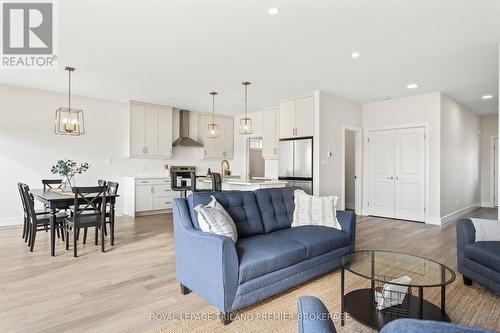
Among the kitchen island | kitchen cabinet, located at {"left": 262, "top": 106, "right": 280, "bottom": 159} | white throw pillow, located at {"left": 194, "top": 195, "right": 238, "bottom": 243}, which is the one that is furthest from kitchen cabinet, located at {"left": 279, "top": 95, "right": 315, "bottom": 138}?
white throw pillow, located at {"left": 194, "top": 195, "right": 238, "bottom": 243}

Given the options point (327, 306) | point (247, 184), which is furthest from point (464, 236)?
point (247, 184)

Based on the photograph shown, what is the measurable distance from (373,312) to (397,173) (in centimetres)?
490

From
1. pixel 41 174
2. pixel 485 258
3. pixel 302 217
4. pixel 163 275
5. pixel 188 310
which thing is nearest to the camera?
pixel 188 310

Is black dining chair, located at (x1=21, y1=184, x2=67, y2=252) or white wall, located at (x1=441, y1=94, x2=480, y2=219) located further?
white wall, located at (x1=441, y1=94, x2=480, y2=219)

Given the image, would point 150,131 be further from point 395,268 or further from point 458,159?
point 458,159

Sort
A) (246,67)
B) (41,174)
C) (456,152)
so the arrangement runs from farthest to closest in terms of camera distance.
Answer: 1. (456,152)
2. (41,174)
3. (246,67)

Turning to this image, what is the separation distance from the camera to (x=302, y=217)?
3391 mm

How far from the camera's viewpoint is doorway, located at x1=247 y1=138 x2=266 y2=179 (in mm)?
8652

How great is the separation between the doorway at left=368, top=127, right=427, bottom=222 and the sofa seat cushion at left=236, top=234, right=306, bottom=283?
14.8ft

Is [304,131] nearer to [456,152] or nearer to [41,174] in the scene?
[456,152]

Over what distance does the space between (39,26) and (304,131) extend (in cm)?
447

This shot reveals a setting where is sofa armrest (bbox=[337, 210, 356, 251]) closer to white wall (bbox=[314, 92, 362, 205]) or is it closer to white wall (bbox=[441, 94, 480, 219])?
white wall (bbox=[314, 92, 362, 205])

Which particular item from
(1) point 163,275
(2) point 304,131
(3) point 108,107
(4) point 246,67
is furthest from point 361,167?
(3) point 108,107

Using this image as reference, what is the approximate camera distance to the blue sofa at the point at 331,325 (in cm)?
71
